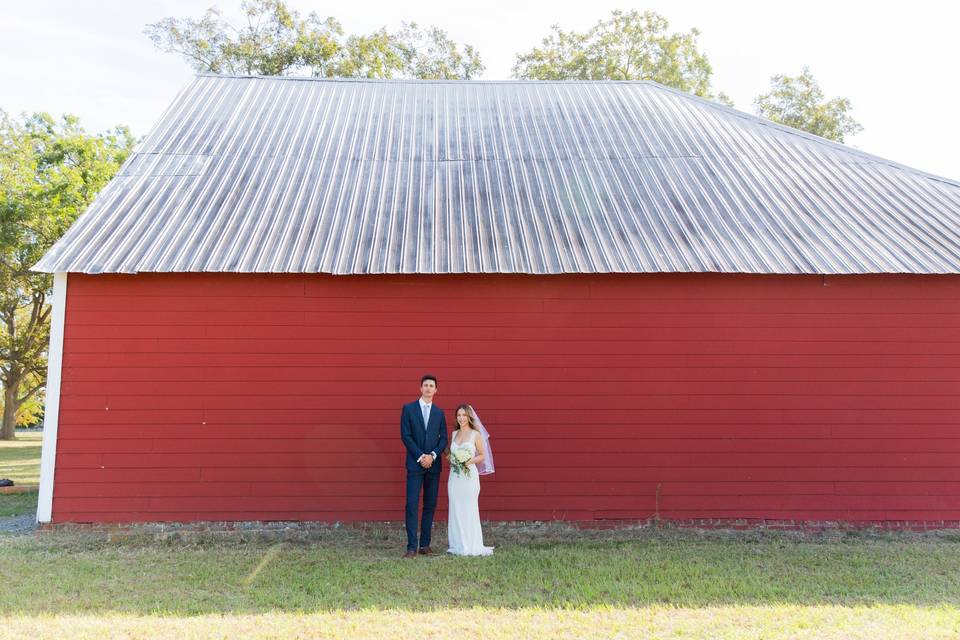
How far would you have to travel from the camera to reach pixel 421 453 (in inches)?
308

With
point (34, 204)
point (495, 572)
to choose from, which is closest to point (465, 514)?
point (495, 572)

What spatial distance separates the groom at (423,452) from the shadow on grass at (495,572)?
16.3 inches

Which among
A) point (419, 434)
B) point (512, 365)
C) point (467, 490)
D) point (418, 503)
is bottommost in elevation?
point (418, 503)

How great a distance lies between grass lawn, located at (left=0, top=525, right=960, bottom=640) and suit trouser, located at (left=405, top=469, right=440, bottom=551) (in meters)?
0.31

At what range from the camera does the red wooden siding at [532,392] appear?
346 inches

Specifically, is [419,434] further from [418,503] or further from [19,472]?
[19,472]

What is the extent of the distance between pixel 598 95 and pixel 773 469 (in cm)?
871

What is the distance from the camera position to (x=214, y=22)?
27.7 meters

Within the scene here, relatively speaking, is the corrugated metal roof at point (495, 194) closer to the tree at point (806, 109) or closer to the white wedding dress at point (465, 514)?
the white wedding dress at point (465, 514)

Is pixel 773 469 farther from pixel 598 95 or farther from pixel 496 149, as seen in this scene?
pixel 598 95

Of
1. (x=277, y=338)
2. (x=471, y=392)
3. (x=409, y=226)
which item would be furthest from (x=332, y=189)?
(x=471, y=392)

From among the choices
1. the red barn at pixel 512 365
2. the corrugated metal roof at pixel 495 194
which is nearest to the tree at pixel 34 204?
the corrugated metal roof at pixel 495 194

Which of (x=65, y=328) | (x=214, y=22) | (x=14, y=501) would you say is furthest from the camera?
(x=214, y=22)

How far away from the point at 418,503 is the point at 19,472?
12.6 m
